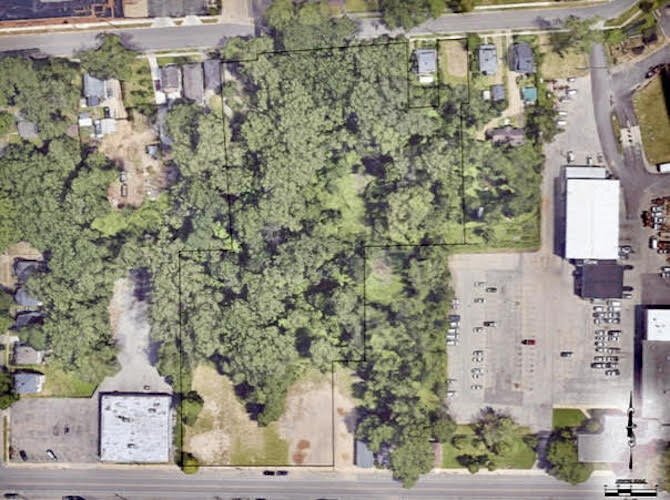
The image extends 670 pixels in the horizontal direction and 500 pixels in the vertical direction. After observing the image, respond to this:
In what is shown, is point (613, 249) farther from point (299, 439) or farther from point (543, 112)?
point (299, 439)

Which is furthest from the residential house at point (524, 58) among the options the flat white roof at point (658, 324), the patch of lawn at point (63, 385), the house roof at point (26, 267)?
the patch of lawn at point (63, 385)

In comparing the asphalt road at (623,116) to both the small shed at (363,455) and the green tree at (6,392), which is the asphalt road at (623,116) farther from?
the green tree at (6,392)

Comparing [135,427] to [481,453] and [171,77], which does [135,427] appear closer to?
[481,453]

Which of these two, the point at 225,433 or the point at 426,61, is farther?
the point at 225,433

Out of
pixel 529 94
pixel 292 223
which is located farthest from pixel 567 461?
pixel 529 94

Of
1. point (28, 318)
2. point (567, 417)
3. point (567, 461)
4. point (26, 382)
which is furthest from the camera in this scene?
point (28, 318)

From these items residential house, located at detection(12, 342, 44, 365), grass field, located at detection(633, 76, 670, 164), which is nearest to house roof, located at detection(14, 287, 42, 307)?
residential house, located at detection(12, 342, 44, 365)
